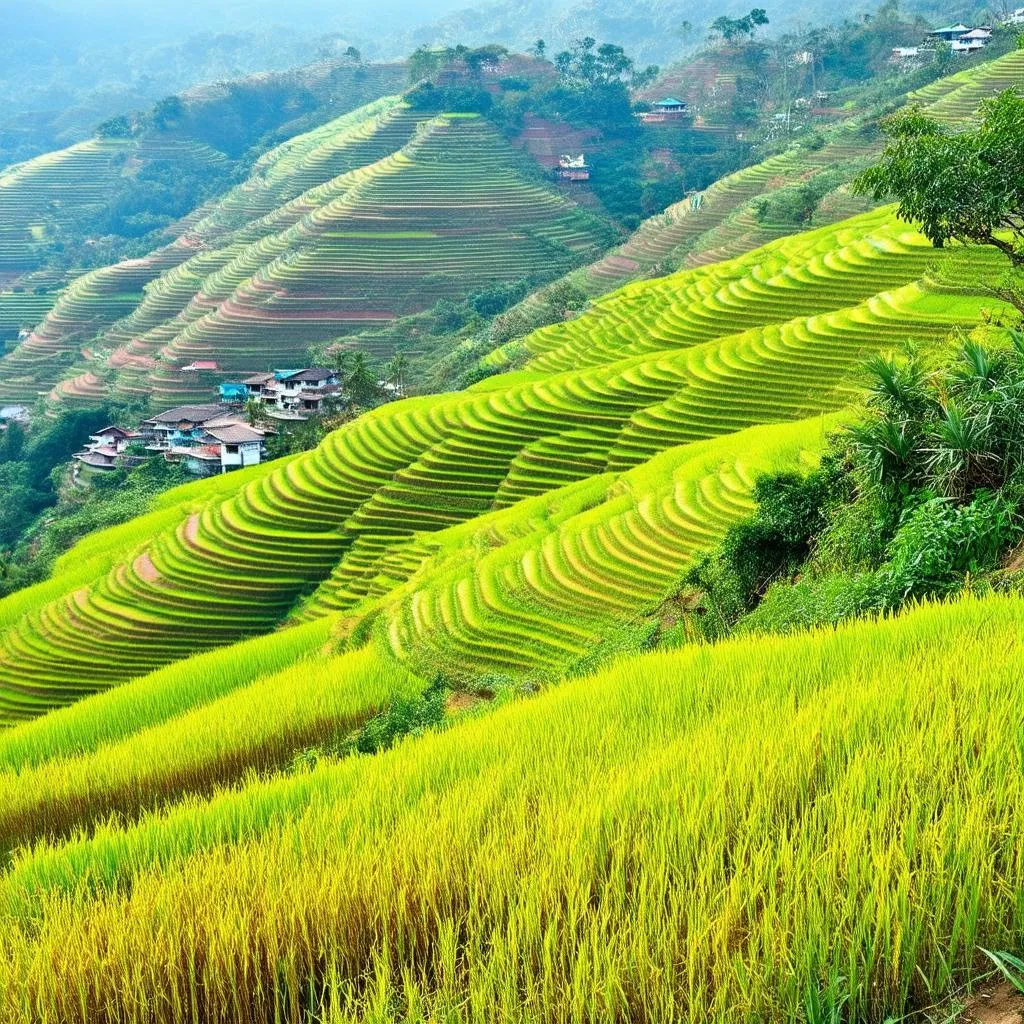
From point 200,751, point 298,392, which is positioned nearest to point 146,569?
point 200,751

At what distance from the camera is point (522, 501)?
763 inches

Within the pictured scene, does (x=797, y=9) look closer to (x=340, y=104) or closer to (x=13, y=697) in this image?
(x=340, y=104)

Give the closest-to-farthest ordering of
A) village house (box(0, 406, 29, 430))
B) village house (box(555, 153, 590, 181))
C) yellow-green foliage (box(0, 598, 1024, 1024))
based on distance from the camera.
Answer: yellow-green foliage (box(0, 598, 1024, 1024)) → village house (box(0, 406, 29, 430)) → village house (box(555, 153, 590, 181))

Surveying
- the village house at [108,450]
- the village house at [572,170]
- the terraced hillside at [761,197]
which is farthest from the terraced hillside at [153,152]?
the terraced hillside at [761,197]

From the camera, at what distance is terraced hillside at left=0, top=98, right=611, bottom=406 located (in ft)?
165

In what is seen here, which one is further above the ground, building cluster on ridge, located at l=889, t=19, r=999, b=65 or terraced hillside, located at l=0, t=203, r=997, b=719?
building cluster on ridge, located at l=889, t=19, r=999, b=65

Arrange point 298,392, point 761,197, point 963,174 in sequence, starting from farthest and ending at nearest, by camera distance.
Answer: point 761,197, point 298,392, point 963,174

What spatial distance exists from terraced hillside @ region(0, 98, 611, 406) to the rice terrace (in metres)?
4.39

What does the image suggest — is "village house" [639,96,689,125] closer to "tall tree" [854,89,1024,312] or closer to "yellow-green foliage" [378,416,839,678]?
"yellow-green foliage" [378,416,839,678]

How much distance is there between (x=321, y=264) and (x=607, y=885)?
53.5 m

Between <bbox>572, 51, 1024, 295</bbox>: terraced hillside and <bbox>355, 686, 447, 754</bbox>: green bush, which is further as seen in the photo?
<bbox>572, 51, 1024, 295</bbox>: terraced hillside

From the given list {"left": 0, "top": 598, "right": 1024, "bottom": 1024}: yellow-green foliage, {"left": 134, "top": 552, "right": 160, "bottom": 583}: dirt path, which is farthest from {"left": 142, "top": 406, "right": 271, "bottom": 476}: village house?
{"left": 0, "top": 598, "right": 1024, "bottom": 1024}: yellow-green foliage

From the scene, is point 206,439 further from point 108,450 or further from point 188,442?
point 108,450

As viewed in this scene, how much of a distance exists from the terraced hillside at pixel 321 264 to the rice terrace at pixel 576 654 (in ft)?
14.4
